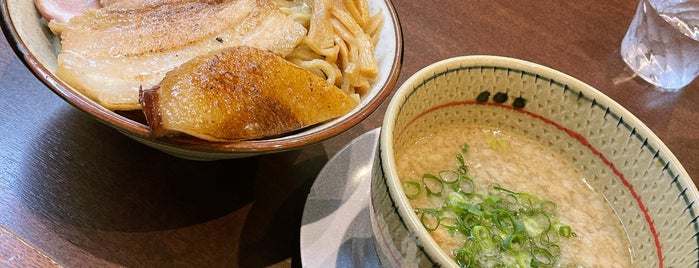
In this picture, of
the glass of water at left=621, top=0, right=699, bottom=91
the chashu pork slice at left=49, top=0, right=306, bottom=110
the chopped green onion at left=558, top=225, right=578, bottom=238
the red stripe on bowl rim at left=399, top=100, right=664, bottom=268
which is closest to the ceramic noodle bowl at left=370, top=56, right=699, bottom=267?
Answer: the red stripe on bowl rim at left=399, top=100, right=664, bottom=268

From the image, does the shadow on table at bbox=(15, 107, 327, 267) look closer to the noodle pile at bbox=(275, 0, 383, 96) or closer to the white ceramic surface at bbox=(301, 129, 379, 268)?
the white ceramic surface at bbox=(301, 129, 379, 268)

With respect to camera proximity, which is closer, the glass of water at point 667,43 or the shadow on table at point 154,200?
the shadow on table at point 154,200

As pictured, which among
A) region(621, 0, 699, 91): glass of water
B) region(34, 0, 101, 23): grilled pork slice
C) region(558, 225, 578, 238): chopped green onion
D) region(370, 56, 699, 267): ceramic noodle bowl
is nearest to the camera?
region(370, 56, 699, 267): ceramic noodle bowl

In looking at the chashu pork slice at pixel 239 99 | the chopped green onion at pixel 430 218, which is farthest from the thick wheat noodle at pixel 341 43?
the chopped green onion at pixel 430 218

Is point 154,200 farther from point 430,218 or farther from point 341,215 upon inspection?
point 430,218

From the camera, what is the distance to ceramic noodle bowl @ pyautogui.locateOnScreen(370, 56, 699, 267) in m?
0.77

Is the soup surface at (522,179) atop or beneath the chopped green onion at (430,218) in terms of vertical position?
beneath

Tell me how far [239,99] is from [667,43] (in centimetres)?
129

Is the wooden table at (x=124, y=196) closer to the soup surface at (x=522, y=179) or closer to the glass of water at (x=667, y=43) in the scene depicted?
the soup surface at (x=522, y=179)

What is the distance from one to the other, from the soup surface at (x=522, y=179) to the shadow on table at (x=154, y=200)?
0.27 metres

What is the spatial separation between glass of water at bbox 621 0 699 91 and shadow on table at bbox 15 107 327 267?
1.10m

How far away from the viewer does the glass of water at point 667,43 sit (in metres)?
1.58

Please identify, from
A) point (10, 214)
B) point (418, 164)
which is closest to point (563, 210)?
point (418, 164)

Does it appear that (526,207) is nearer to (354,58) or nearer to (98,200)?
(354,58)
